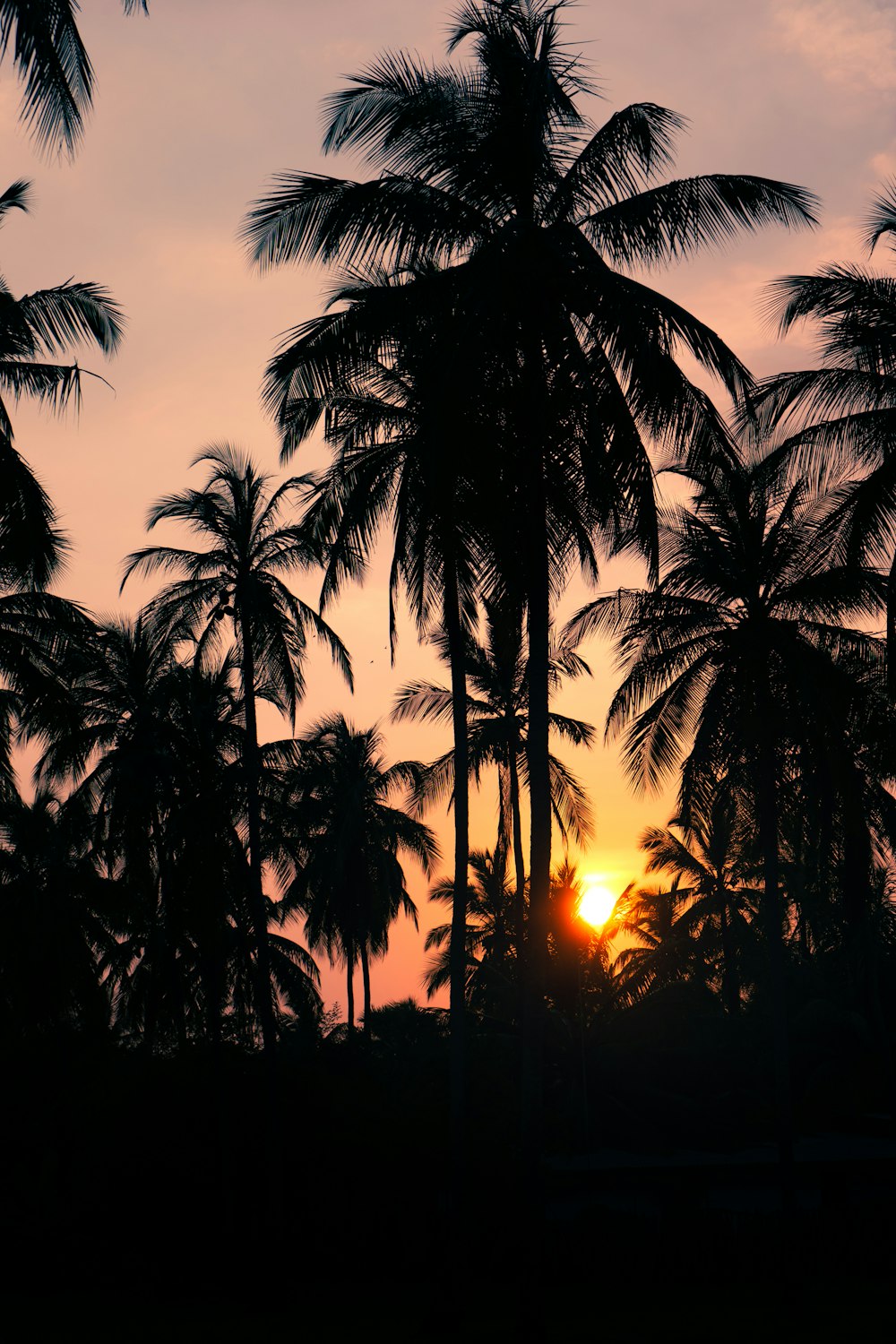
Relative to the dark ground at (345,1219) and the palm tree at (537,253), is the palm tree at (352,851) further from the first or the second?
the palm tree at (537,253)

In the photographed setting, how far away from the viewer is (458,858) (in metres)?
20.4

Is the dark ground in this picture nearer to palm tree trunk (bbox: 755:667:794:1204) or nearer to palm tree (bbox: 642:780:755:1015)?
palm tree trunk (bbox: 755:667:794:1204)

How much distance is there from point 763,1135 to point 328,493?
23.5 metres

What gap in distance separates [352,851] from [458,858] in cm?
2076

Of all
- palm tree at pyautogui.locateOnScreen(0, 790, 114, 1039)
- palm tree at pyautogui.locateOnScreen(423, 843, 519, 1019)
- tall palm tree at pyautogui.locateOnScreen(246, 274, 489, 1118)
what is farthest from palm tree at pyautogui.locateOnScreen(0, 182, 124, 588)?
palm tree at pyautogui.locateOnScreen(423, 843, 519, 1019)

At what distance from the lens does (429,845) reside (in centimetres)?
4672

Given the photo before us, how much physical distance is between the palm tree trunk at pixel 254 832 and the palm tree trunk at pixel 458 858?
660 centimetres

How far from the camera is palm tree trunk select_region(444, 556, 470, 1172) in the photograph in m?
18.9

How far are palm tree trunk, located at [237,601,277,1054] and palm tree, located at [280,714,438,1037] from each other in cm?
1014

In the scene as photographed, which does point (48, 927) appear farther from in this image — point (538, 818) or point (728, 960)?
point (728, 960)

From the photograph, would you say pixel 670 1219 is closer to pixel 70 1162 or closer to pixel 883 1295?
pixel 883 1295

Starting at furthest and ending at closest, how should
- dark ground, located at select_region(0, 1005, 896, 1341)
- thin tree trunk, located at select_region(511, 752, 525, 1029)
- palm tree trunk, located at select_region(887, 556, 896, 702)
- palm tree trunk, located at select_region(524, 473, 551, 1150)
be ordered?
1. thin tree trunk, located at select_region(511, 752, 525, 1029)
2. dark ground, located at select_region(0, 1005, 896, 1341)
3. palm tree trunk, located at select_region(887, 556, 896, 702)
4. palm tree trunk, located at select_region(524, 473, 551, 1150)

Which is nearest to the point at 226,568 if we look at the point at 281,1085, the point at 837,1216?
the point at 281,1085

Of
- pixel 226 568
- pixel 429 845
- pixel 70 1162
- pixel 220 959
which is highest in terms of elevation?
pixel 226 568
